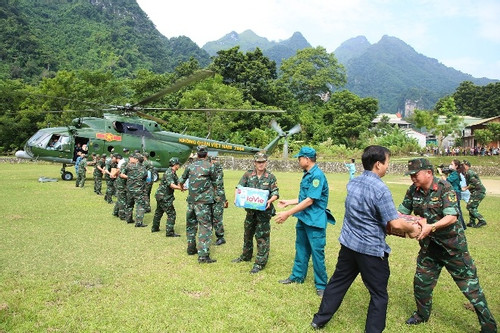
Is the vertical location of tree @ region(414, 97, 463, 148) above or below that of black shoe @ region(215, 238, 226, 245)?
above

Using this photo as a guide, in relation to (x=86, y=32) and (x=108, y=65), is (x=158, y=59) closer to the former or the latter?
(x=86, y=32)

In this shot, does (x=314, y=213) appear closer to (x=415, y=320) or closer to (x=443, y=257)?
(x=443, y=257)

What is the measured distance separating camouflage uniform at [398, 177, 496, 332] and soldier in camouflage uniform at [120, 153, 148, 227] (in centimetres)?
636

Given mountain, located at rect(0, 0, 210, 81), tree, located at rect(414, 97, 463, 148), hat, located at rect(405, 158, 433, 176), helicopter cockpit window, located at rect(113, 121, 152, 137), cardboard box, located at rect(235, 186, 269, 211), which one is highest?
mountain, located at rect(0, 0, 210, 81)

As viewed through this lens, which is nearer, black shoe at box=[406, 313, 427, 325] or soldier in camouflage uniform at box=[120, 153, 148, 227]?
black shoe at box=[406, 313, 427, 325]

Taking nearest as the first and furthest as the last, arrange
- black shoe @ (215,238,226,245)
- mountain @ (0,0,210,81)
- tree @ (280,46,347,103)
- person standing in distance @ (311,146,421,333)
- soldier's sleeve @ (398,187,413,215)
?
person standing in distance @ (311,146,421,333) → soldier's sleeve @ (398,187,413,215) → black shoe @ (215,238,226,245) → tree @ (280,46,347,103) → mountain @ (0,0,210,81)

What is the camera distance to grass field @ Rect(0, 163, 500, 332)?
383 cm

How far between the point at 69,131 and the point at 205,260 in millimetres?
13664

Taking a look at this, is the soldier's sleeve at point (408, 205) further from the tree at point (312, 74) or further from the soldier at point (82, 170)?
the tree at point (312, 74)

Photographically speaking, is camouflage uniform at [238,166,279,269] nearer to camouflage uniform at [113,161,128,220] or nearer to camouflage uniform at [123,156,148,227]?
camouflage uniform at [123,156,148,227]

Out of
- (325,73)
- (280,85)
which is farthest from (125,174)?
(325,73)

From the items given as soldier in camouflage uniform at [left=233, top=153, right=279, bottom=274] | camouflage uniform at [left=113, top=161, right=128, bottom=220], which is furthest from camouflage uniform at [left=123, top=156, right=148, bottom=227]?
soldier in camouflage uniform at [left=233, top=153, right=279, bottom=274]

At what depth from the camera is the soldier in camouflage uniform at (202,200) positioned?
19.3ft

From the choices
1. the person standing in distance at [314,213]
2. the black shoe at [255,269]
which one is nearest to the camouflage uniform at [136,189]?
the black shoe at [255,269]
